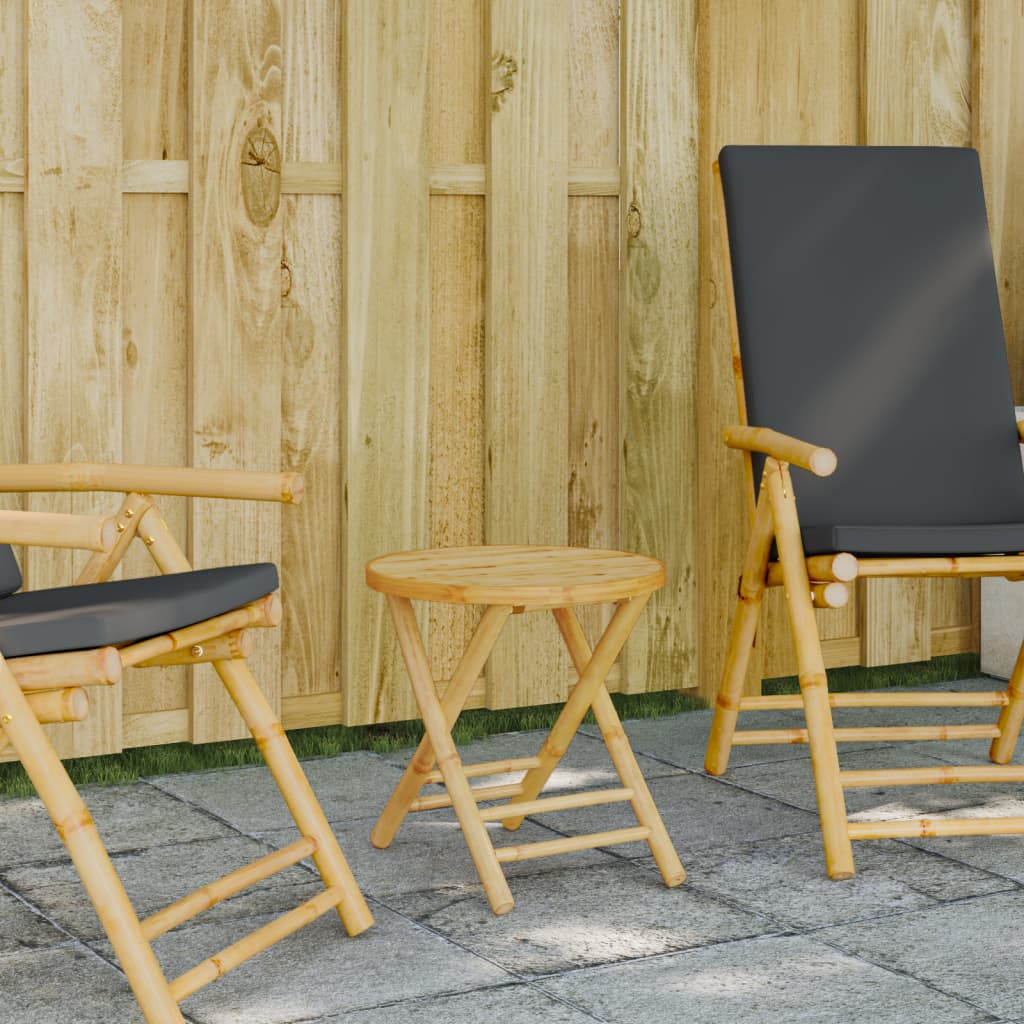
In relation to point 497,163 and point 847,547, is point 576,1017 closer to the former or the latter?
point 847,547

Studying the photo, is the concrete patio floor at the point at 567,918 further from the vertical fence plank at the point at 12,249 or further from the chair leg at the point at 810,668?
the vertical fence plank at the point at 12,249

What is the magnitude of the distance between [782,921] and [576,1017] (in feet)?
1.54

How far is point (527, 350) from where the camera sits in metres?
3.47

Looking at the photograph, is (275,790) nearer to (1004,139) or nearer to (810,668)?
(810,668)

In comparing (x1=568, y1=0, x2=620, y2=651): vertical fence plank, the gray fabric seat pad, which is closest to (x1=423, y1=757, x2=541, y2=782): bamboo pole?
the gray fabric seat pad

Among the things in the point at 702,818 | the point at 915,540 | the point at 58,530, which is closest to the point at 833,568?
the point at 915,540

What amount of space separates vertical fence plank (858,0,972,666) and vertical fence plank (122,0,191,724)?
5.37 feet

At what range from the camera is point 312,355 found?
3287 mm

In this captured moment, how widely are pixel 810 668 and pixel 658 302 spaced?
122 centimetres

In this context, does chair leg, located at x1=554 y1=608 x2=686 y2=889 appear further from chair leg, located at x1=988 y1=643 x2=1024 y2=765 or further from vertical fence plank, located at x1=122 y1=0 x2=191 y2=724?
vertical fence plank, located at x1=122 y1=0 x2=191 y2=724

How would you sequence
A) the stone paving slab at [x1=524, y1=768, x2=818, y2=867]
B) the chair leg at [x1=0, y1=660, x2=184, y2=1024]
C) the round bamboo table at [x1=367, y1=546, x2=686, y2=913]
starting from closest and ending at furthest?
the chair leg at [x1=0, y1=660, x2=184, y2=1024]
the round bamboo table at [x1=367, y1=546, x2=686, y2=913]
the stone paving slab at [x1=524, y1=768, x2=818, y2=867]

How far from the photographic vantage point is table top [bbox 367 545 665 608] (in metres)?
2.32

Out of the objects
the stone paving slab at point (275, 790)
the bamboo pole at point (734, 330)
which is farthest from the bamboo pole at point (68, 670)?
the bamboo pole at point (734, 330)

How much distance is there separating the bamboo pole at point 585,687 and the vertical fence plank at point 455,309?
0.79m
